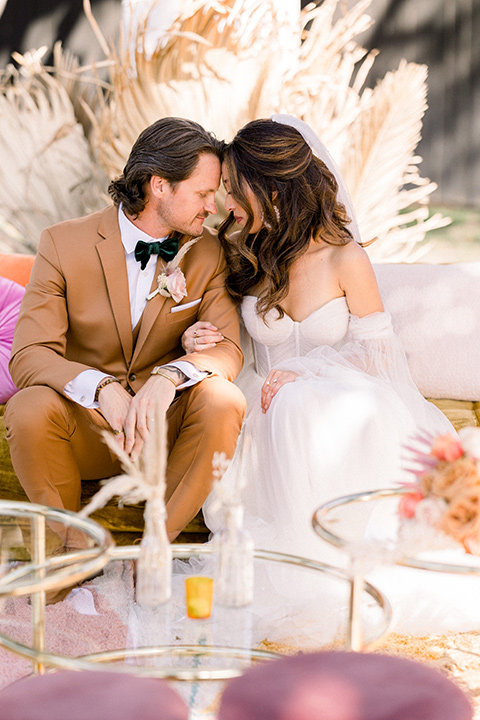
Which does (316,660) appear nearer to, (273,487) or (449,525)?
(449,525)

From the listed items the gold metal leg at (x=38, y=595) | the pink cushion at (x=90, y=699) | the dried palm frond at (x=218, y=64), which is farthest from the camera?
the dried palm frond at (x=218, y=64)

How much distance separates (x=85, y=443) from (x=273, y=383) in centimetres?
50

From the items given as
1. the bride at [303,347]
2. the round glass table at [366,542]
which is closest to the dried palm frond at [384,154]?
the bride at [303,347]

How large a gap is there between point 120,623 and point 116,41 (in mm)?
4939

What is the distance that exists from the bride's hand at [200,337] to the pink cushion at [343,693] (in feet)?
4.26

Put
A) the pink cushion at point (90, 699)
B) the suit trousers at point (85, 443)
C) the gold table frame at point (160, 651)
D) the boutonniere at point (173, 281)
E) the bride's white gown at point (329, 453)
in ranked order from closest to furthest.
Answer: the pink cushion at point (90, 699) < the gold table frame at point (160, 651) < the bride's white gown at point (329, 453) < the suit trousers at point (85, 443) < the boutonniere at point (173, 281)

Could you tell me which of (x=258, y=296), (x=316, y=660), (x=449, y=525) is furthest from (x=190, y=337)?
(x=316, y=660)

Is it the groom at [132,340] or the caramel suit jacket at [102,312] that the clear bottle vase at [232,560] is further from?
the caramel suit jacket at [102,312]

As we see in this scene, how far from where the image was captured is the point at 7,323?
2.43 m

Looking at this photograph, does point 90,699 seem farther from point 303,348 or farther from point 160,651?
point 303,348

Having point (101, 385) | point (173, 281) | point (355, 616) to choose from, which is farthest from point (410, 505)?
point (173, 281)

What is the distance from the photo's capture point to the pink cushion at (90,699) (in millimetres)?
741

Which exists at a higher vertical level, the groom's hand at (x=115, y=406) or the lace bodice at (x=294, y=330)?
the lace bodice at (x=294, y=330)

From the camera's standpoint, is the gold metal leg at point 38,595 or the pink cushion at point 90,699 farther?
the gold metal leg at point 38,595
